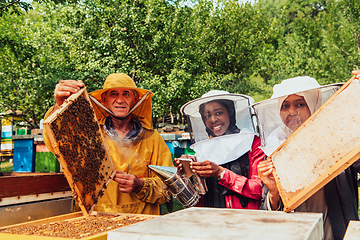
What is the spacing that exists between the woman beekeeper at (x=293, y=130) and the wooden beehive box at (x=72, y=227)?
963 millimetres

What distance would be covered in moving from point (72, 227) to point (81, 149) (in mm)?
619

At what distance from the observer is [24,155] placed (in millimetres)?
8484

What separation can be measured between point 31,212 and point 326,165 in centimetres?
225

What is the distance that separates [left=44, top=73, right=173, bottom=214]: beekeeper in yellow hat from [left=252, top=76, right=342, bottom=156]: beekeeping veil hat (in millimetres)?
1003

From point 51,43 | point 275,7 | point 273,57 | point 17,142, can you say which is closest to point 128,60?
point 17,142

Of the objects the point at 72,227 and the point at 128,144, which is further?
the point at 128,144

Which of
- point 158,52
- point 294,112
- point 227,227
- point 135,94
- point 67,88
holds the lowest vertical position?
point 227,227

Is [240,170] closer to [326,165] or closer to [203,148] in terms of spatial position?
[203,148]

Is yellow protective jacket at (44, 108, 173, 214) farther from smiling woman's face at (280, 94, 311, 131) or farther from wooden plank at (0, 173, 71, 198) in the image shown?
smiling woman's face at (280, 94, 311, 131)

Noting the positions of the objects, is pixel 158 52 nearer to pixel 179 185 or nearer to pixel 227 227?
pixel 179 185

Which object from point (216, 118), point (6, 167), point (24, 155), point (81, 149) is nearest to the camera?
point (81, 149)

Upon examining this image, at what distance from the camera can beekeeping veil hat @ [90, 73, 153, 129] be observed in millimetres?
3002

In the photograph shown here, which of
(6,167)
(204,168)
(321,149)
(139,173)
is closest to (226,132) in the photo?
(204,168)

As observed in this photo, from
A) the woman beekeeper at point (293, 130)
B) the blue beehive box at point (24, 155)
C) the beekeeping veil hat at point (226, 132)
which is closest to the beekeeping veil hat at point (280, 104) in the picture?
the woman beekeeper at point (293, 130)
